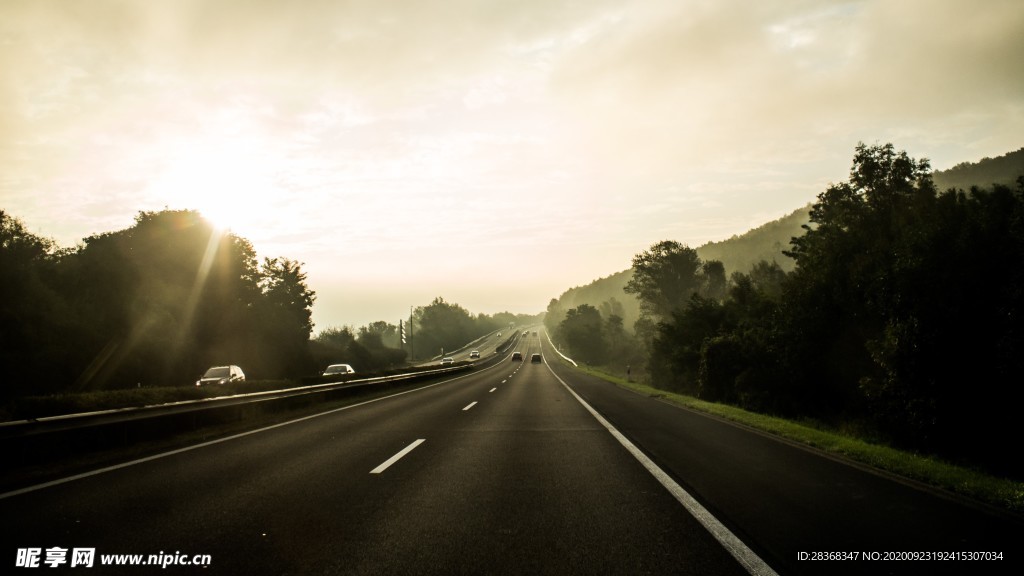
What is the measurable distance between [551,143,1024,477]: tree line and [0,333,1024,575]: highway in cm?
1099

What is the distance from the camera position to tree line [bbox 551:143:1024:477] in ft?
48.4

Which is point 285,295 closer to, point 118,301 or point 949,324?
point 118,301

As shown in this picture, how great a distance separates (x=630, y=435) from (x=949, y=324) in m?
12.2

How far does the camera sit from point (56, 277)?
32656mm

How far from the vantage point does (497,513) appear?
16.1 feet

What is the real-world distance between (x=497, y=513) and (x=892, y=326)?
680 inches

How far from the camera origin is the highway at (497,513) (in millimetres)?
3699

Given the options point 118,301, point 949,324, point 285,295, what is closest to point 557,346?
point 285,295

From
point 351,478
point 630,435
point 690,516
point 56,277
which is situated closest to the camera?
point 690,516

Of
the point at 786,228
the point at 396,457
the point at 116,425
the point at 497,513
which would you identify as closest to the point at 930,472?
the point at 497,513

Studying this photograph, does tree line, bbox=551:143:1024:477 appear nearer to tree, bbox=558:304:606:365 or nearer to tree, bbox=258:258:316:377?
tree, bbox=258:258:316:377

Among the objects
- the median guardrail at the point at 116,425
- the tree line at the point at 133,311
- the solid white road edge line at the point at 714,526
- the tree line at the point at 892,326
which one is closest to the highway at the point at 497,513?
the solid white road edge line at the point at 714,526

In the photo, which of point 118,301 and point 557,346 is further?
point 557,346

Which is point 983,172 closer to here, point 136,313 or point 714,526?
point 714,526
